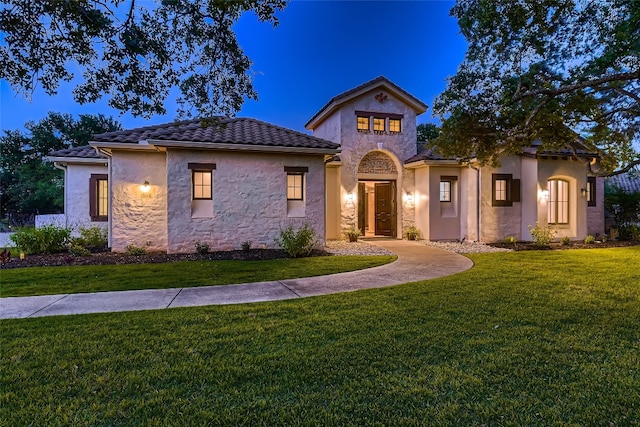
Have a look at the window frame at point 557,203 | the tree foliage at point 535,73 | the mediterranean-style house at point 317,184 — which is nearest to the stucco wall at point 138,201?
the mediterranean-style house at point 317,184

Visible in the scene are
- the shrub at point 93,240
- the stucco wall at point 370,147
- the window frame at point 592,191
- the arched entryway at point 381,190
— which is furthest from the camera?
the window frame at point 592,191

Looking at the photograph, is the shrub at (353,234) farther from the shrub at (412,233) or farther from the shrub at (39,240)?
the shrub at (39,240)

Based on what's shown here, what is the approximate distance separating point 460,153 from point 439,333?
6.95 m

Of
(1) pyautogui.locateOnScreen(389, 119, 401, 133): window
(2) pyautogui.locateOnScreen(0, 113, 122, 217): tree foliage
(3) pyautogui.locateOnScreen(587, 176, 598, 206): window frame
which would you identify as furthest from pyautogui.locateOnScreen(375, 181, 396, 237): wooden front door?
(2) pyautogui.locateOnScreen(0, 113, 122, 217): tree foliage

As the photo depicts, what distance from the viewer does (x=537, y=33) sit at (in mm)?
7527

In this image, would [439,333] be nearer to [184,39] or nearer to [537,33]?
[184,39]

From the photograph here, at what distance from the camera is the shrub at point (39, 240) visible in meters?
9.80

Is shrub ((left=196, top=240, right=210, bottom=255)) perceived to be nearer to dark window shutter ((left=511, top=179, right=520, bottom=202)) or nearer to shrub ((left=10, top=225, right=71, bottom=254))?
shrub ((left=10, top=225, right=71, bottom=254))

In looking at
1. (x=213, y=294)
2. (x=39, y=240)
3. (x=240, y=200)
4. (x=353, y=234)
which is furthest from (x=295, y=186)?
(x=39, y=240)

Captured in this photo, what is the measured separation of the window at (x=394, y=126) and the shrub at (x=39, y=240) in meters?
12.9

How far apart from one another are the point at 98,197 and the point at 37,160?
22.5 m

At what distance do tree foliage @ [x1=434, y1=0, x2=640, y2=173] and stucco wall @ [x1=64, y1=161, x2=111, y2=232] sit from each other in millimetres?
12500

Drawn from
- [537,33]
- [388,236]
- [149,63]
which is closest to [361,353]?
[149,63]

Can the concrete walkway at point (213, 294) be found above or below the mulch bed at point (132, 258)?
below
